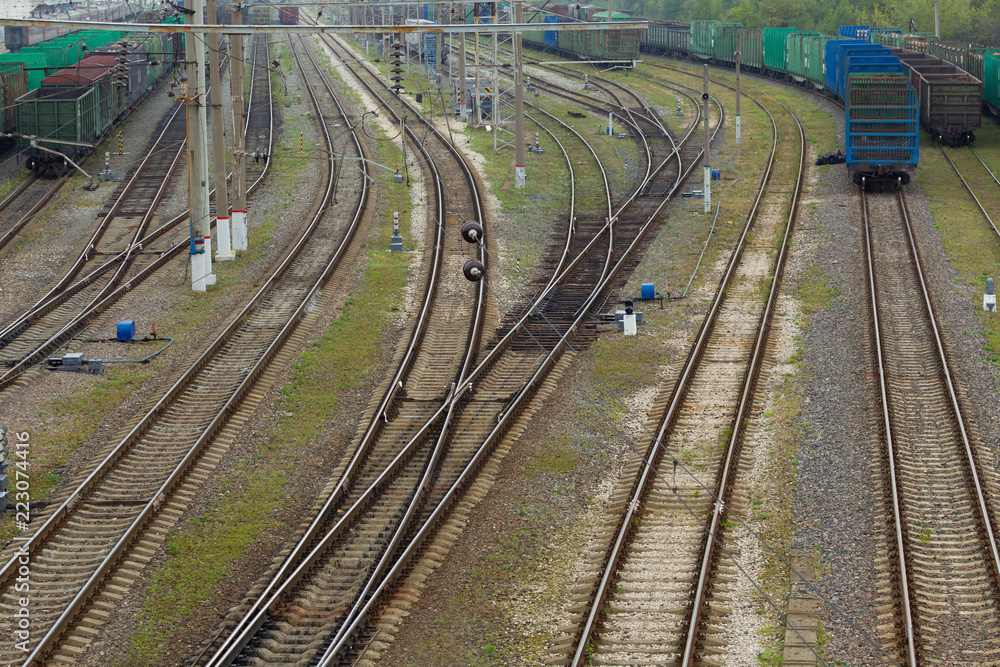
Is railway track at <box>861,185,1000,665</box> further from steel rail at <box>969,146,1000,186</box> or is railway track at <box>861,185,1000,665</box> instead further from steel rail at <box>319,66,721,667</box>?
steel rail at <box>969,146,1000,186</box>

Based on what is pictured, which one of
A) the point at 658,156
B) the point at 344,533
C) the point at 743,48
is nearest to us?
the point at 344,533

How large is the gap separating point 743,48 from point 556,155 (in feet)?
94.5

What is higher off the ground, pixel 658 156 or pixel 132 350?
pixel 658 156

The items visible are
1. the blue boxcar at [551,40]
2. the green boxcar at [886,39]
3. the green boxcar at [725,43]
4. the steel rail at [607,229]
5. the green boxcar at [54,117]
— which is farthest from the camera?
the blue boxcar at [551,40]

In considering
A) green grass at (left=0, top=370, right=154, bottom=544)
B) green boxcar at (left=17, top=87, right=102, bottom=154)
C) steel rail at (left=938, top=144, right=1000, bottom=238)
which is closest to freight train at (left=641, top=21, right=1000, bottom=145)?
steel rail at (left=938, top=144, right=1000, bottom=238)

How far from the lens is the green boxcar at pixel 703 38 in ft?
220

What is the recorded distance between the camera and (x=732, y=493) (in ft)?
50.4

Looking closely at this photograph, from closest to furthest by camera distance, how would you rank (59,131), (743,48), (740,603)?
(740,603), (59,131), (743,48)

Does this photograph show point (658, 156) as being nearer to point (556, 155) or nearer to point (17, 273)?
point (556, 155)

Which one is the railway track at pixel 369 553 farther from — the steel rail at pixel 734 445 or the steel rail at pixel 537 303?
the steel rail at pixel 734 445

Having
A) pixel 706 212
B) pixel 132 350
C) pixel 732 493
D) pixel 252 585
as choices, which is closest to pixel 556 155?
pixel 706 212

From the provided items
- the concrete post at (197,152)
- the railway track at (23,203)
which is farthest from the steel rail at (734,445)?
the railway track at (23,203)

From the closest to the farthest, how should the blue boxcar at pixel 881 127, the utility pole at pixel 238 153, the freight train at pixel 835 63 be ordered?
1. the utility pole at pixel 238 153
2. the blue boxcar at pixel 881 127
3. the freight train at pixel 835 63

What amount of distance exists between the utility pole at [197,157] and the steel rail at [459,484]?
8383mm
